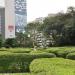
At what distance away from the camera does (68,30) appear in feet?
124

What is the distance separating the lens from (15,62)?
1378 cm

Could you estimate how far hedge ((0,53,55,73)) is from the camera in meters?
13.7

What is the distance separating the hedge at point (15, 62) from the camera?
44.9ft

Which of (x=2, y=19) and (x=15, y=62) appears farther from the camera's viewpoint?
(x=2, y=19)

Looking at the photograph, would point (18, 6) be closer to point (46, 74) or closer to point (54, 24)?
point (54, 24)

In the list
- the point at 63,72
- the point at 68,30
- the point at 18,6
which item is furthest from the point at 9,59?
the point at 18,6

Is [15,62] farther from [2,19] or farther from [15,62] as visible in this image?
[2,19]

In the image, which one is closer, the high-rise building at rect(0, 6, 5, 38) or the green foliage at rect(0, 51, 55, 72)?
the green foliage at rect(0, 51, 55, 72)

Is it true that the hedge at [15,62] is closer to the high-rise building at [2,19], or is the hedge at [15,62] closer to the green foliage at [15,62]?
the green foliage at [15,62]

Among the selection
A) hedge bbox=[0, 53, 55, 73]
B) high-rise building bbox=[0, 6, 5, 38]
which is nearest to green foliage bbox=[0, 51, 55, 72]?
hedge bbox=[0, 53, 55, 73]

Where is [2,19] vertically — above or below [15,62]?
above

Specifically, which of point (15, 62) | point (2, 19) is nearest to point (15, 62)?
point (15, 62)

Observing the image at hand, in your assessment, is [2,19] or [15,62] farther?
[2,19]

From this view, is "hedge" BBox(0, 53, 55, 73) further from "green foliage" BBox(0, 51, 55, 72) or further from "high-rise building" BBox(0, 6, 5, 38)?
"high-rise building" BBox(0, 6, 5, 38)
